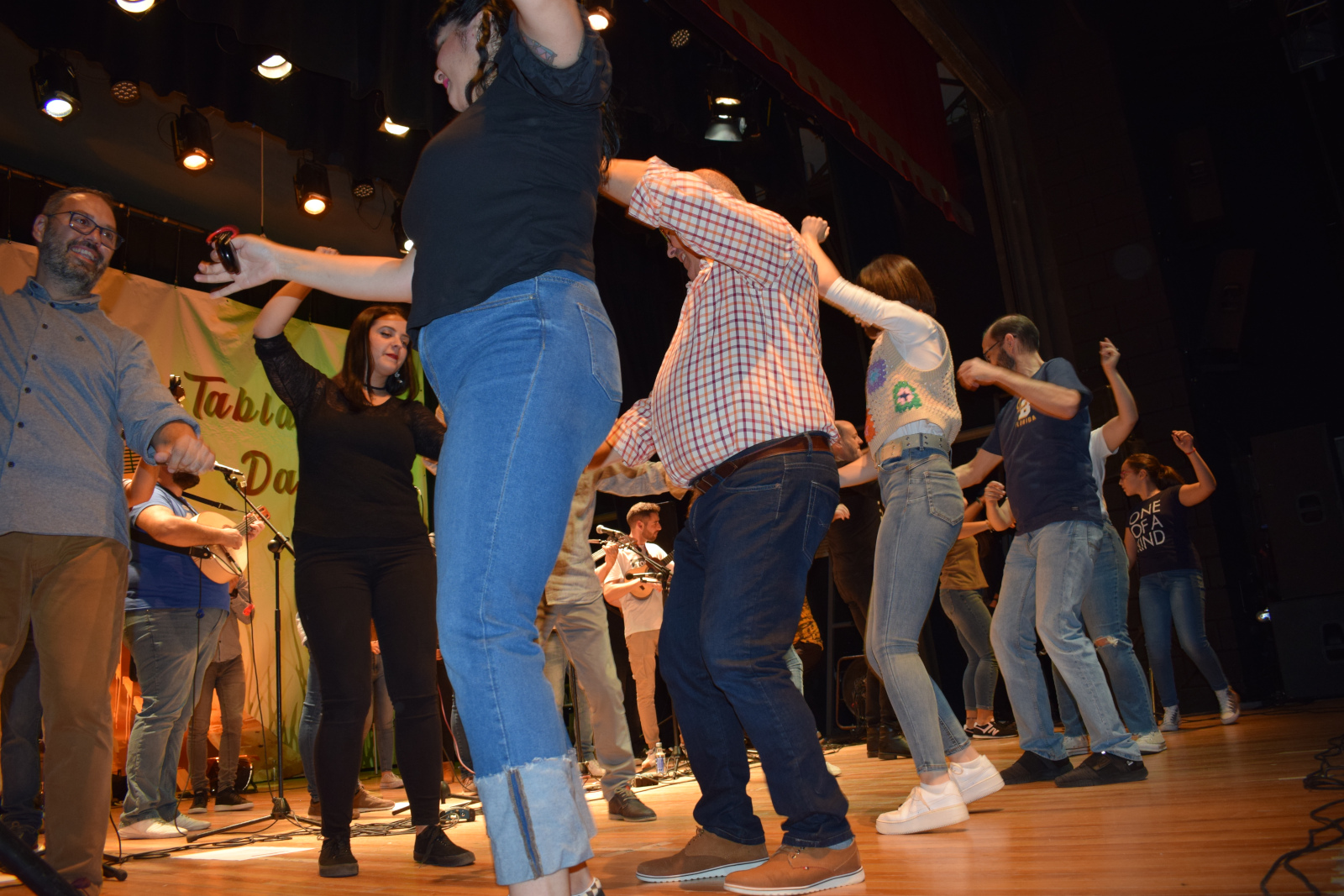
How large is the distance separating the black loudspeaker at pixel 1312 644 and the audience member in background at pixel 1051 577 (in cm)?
438

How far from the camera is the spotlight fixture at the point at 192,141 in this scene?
638 centimetres

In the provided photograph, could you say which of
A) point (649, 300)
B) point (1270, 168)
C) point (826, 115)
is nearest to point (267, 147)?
point (649, 300)

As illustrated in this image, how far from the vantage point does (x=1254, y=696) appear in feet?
22.6

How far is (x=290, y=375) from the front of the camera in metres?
2.90

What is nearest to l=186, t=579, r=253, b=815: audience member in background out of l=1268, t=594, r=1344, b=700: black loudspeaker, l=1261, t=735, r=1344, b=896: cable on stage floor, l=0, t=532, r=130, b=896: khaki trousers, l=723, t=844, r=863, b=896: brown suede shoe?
l=0, t=532, r=130, b=896: khaki trousers

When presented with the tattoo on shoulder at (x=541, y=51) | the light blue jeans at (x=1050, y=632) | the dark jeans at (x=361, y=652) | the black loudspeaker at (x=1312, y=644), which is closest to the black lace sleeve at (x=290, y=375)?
the dark jeans at (x=361, y=652)

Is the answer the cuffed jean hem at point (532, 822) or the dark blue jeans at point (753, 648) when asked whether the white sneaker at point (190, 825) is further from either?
the cuffed jean hem at point (532, 822)

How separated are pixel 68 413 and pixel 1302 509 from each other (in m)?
7.93

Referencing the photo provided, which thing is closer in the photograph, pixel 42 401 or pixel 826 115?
pixel 42 401

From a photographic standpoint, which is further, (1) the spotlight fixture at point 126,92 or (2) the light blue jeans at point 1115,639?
(1) the spotlight fixture at point 126,92

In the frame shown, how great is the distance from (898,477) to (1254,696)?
224 inches

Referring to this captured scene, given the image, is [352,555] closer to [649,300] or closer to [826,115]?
[826,115]

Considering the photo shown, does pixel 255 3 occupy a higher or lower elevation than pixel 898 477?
higher

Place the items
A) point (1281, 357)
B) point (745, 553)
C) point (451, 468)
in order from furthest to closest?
1. point (1281, 357)
2. point (745, 553)
3. point (451, 468)
